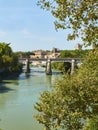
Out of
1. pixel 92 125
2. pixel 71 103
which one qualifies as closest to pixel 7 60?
pixel 92 125

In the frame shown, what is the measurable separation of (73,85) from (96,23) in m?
7.57

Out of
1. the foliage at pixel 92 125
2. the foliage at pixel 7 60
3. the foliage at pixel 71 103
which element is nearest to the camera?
the foliage at pixel 71 103

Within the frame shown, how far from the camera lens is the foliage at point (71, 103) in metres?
14.0

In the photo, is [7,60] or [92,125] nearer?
[92,125]

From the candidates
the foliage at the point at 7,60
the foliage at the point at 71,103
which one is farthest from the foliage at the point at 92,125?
the foliage at the point at 7,60

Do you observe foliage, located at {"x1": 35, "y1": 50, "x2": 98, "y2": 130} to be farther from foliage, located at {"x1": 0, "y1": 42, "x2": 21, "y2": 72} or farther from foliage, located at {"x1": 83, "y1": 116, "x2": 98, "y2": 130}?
foliage, located at {"x1": 0, "y1": 42, "x2": 21, "y2": 72}

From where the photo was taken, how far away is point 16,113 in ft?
92.8

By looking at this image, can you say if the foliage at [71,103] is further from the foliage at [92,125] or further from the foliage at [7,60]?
the foliage at [7,60]

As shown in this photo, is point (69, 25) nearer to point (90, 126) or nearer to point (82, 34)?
point (82, 34)

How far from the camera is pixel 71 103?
14320mm

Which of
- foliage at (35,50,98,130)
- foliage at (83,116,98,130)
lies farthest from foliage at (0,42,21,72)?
foliage at (35,50,98,130)

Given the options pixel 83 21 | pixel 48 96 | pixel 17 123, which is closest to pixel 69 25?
pixel 83 21

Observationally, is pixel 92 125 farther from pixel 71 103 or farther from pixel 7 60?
pixel 7 60

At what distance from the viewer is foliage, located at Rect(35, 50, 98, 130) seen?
13984mm
